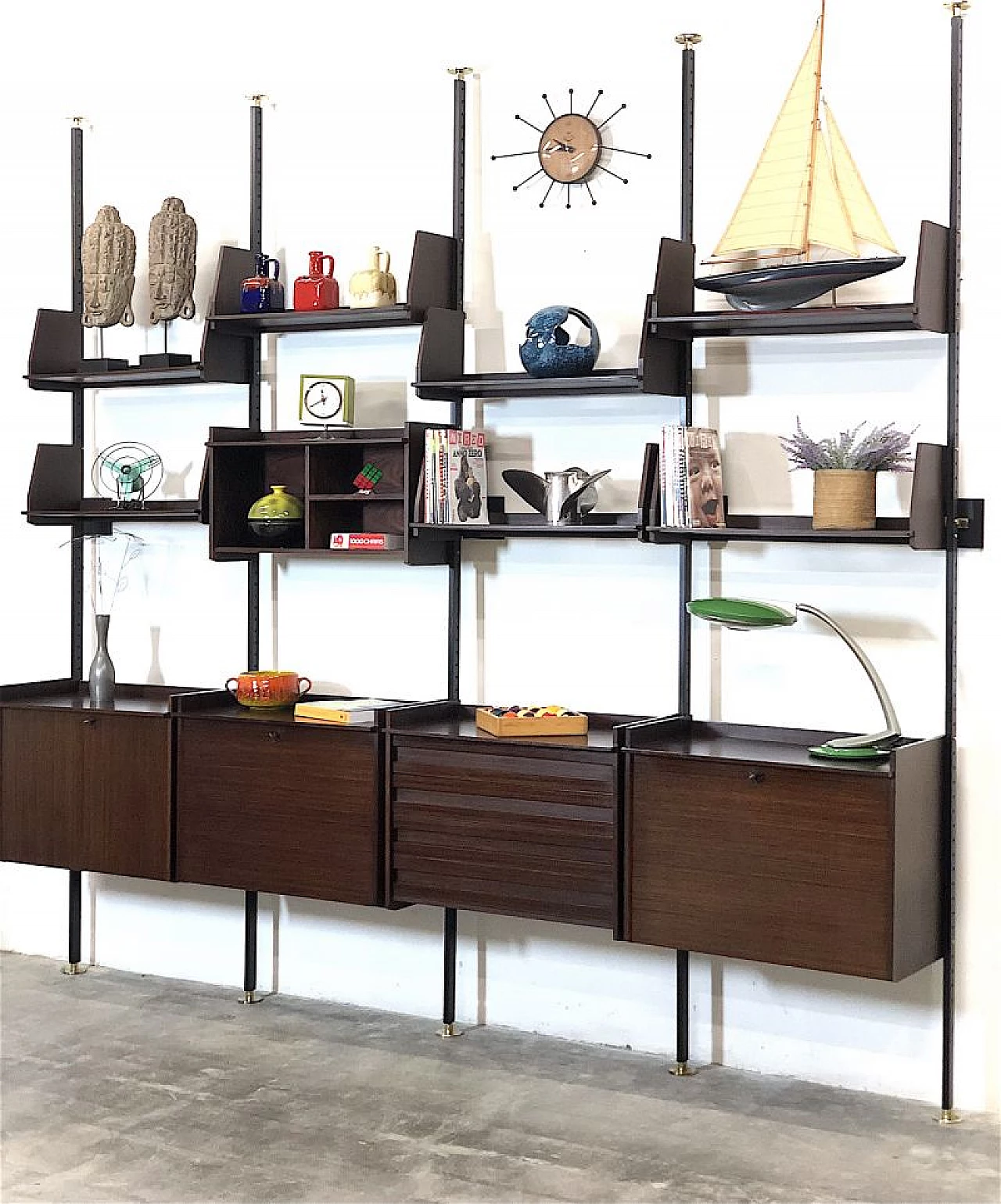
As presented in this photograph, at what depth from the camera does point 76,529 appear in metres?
5.09

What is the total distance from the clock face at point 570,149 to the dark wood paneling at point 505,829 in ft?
4.93

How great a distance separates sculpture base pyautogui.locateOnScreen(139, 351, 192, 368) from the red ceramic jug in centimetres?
44

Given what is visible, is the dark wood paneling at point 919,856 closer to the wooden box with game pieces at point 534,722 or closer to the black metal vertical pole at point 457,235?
the wooden box with game pieces at point 534,722

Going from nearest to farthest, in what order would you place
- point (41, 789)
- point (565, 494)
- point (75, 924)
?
point (565, 494)
point (41, 789)
point (75, 924)

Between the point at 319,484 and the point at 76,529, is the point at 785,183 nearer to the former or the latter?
the point at 319,484

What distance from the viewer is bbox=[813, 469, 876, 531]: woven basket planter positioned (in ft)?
12.4

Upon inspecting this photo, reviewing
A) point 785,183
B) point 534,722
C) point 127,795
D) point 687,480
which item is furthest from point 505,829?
point 785,183

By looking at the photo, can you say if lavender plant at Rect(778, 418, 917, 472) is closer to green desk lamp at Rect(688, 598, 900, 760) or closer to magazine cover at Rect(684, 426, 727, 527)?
magazine cover at Rect(684, 426, 727, 527)

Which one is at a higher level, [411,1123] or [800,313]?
[800,313]

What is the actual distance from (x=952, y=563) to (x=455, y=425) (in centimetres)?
137

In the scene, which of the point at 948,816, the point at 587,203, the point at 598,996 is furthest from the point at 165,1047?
the point at 587,203

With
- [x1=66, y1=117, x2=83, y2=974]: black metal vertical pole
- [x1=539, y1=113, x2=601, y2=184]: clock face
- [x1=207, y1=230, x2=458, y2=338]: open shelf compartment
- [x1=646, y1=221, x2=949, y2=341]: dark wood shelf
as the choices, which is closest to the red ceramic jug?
[x1=207, y1=230, x2=458, y2=338]: open shelf compartment

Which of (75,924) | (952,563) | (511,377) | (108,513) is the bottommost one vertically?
(75,924)

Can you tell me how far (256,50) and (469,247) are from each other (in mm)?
921
